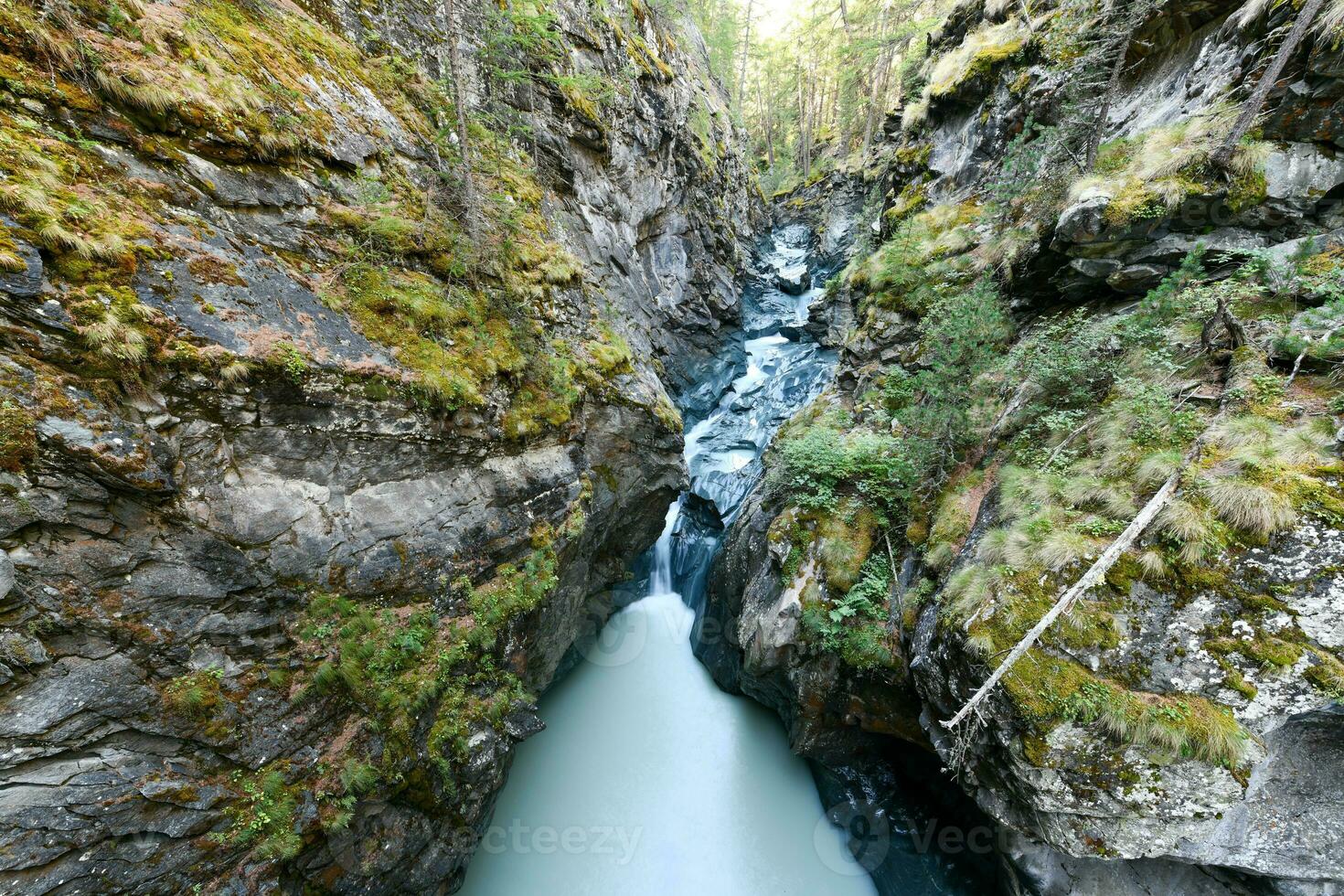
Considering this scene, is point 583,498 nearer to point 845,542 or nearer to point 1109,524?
point 845,542

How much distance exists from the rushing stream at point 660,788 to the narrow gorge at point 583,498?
0.08 metres

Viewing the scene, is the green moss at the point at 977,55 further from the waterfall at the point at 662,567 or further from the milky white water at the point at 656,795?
the milky white water at the point at 656,795

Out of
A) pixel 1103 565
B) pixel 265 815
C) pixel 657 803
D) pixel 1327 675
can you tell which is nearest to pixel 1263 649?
pixel 1327 675

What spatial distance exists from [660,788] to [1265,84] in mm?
15658

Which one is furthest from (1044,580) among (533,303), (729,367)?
(729,367)

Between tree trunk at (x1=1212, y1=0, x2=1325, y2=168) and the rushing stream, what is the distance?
38.6 ft

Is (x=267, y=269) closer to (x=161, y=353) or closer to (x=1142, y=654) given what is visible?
(x=161, y=353)

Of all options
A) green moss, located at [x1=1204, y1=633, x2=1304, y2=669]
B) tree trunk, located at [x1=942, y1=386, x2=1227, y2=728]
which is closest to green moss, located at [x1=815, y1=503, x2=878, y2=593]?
tree trunk, located at [x1=942, y1=386, x2=1227, y2=728]

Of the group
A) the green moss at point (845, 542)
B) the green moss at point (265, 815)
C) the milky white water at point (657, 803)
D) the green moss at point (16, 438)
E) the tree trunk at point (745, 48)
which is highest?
the tree trunk at point (745, 48)

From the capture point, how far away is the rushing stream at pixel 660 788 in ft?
28.0

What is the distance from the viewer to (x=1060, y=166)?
9133 millimetres

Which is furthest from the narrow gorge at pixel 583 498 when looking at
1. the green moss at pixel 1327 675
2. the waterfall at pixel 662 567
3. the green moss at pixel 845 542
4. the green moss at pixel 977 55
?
the waterfall at pixel 662 567

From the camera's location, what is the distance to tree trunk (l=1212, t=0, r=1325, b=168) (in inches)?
233

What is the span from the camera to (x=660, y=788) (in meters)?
9.85
